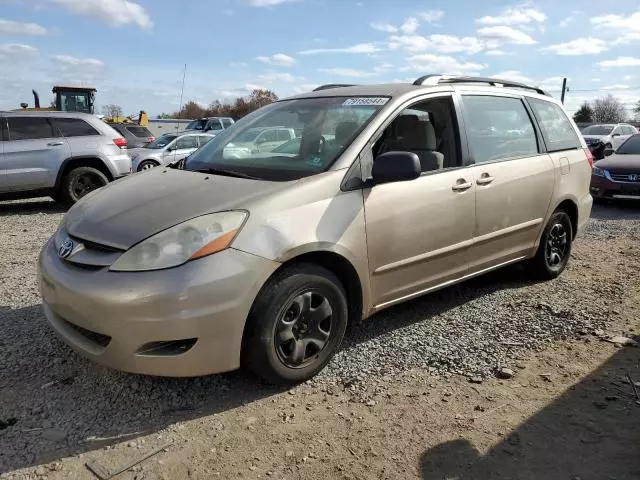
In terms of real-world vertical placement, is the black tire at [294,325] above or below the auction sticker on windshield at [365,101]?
below

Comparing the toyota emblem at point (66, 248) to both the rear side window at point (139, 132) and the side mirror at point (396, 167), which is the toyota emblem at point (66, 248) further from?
the rear side window at point (139, 132)

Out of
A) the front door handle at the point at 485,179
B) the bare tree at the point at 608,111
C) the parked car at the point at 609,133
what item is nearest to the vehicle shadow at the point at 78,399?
the front door handle at the point at 485,179

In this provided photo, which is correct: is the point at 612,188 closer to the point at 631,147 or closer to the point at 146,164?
the point at 631,147

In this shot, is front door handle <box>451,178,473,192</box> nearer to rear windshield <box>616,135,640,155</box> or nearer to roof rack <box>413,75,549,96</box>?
roof rack <box>413,75,549,96</box>

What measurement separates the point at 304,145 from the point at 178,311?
5.04 ft

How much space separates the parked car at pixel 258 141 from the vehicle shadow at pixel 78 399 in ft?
4.86

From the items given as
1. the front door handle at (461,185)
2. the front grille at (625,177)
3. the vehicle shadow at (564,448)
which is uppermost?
the front door handle at (461,185)

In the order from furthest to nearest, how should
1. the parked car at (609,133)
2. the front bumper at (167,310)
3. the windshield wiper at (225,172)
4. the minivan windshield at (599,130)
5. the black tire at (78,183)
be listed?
the minivan windshield at (599,130), the parked car at (609,133), the black tire at (78,183), the windshield wiper at (225,172), the front bumper at (167,310)

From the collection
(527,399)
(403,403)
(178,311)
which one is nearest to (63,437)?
(178,311)

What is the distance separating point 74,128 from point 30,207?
180 cm

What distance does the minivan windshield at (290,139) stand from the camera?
11.4 ft

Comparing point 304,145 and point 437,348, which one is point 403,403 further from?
point 304,145

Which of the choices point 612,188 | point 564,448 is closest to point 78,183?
point 564,448

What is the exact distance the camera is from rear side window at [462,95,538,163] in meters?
4.22
